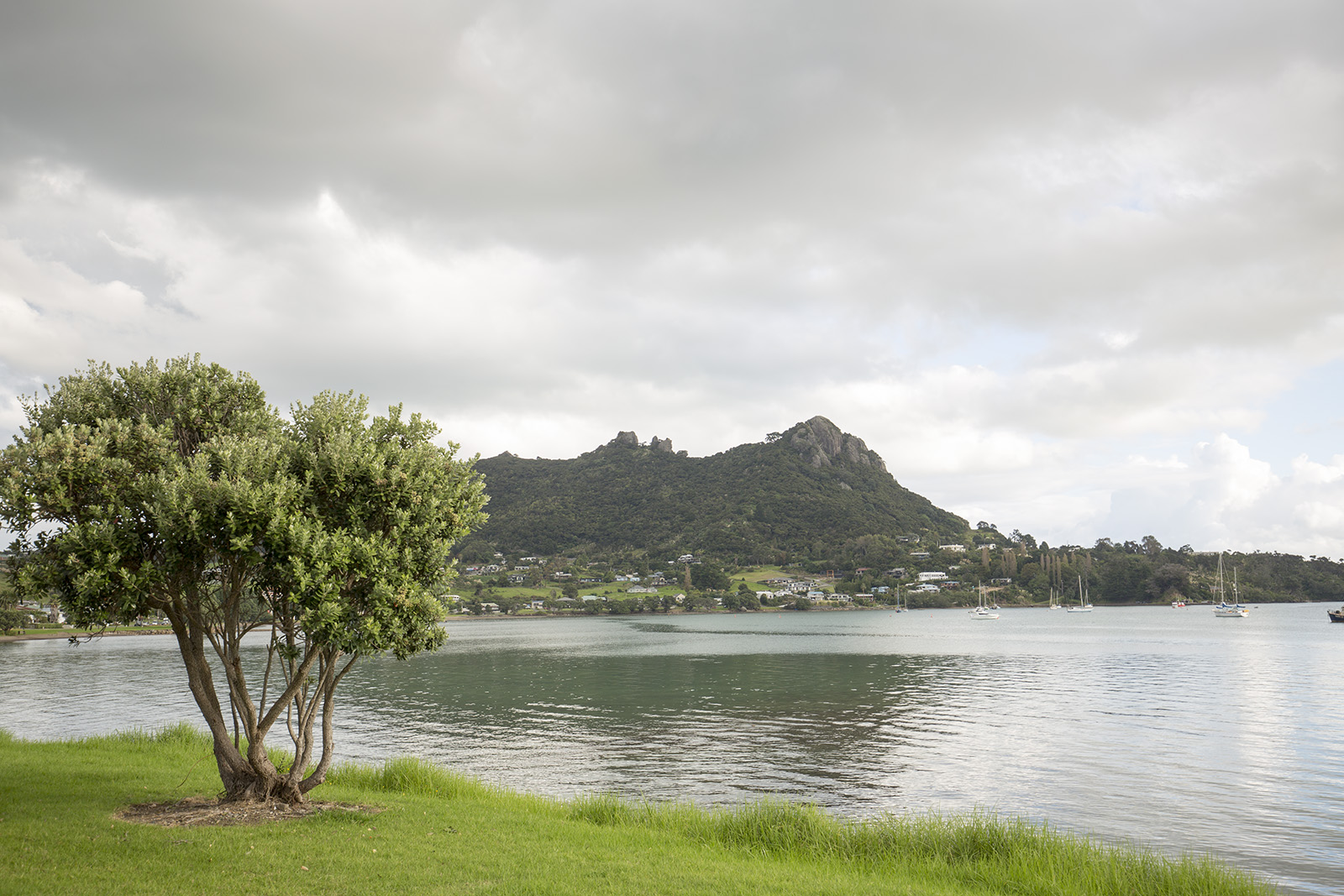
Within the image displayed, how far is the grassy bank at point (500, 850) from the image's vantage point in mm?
11594

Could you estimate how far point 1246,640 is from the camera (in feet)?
321

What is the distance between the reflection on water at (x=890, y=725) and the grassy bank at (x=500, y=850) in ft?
20.6

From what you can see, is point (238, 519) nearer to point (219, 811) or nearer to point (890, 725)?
point (219, 811)

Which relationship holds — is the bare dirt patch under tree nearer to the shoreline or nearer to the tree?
the tree

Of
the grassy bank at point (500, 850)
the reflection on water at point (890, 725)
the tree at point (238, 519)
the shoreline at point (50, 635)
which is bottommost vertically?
A: the shoreline at point (50, 635)

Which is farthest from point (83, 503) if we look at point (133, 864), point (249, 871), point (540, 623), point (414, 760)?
point (540, 623)

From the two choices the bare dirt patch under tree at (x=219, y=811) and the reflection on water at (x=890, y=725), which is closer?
the bare dirt patch under tree at (x=219, y=811)

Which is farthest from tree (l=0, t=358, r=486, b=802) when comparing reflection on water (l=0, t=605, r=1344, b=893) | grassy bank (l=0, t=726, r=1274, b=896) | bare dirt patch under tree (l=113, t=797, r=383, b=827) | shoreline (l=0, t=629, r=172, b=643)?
shoreline (l=0, t=629, r=172, b=643)

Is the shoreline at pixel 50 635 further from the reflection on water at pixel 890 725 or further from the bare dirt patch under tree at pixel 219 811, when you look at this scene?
the bare dirt patch under tree at pixel 219 811

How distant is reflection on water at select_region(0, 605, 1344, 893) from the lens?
2511cm

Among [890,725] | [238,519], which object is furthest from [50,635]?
[238,519]

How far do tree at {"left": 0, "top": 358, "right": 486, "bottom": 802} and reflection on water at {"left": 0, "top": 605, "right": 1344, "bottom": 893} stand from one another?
44.7 feet

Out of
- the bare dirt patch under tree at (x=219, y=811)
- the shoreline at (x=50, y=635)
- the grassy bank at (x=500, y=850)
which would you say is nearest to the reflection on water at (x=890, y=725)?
the grassy bank at (x=500, y=850)

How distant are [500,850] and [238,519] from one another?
766cm
